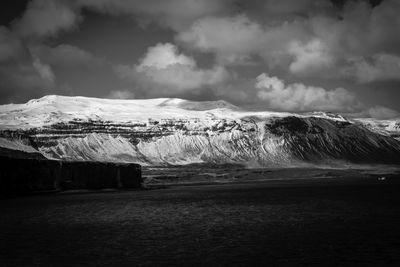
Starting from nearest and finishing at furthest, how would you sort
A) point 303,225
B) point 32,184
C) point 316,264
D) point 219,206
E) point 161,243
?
point 316,264 → point 161,243 → point 303,225 → point 219,206 → point 32,184

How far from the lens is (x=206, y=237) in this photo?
78.6m

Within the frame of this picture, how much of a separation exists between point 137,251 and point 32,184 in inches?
5193

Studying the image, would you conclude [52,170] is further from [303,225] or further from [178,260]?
[178,260]

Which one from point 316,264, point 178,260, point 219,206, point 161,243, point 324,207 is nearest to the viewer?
point 316,264

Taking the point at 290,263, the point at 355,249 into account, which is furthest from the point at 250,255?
the point at 355,249

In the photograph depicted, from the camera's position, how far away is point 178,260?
61531mm

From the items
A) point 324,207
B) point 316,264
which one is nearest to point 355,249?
point 316,264

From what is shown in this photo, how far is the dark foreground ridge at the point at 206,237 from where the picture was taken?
6169cm

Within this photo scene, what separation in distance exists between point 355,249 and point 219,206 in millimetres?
71566

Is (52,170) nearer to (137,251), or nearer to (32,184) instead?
(32,184)

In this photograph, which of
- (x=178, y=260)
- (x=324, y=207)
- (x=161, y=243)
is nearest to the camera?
(x=178, y=260)

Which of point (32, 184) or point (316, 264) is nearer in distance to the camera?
point (316, 264)

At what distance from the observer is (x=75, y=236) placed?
83062 millimetres

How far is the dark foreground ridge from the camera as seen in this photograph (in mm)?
61688
